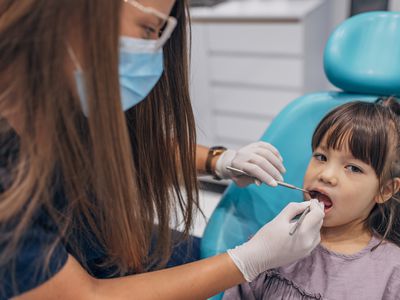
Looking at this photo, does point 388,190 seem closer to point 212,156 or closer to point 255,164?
point 255,164

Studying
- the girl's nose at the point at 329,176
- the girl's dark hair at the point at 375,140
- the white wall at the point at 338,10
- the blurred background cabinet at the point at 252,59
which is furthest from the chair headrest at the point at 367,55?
the white wall at the point at 338,10

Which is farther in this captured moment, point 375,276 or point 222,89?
point 222,89

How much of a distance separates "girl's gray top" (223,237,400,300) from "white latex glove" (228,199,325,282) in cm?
12

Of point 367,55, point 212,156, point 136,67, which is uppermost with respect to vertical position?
point 136,67

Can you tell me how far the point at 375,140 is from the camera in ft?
3.64

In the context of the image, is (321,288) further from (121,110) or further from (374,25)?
(374,25)

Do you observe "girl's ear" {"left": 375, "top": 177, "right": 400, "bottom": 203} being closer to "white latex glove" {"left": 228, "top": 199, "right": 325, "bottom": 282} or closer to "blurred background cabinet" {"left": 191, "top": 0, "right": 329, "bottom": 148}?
"white latex glove" {"left": 228, "top": 199, "right": 325, "bottom": 282}

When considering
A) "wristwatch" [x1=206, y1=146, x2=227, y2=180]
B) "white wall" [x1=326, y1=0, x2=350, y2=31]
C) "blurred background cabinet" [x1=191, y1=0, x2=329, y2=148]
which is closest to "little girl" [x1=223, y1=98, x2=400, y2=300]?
"wristwatch" [x1=206, y1=146, x2=227, y2=180]

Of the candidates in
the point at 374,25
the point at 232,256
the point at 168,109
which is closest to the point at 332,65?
the point at 374,25

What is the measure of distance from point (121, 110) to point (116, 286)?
38 centimetres

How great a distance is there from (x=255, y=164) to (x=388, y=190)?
1.15 feet

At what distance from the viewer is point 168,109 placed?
45.1 inches

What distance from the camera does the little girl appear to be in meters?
1.10

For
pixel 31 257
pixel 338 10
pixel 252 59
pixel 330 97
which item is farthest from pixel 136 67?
pixel 338 10
